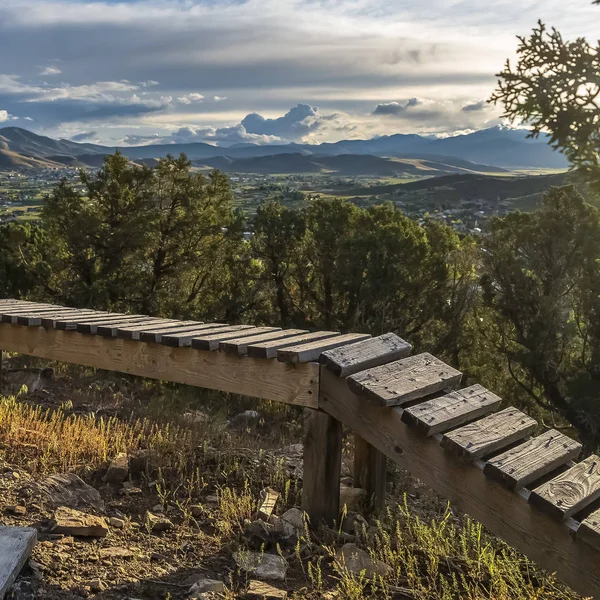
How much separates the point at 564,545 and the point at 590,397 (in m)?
11.2

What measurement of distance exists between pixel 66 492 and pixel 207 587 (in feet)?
5.10

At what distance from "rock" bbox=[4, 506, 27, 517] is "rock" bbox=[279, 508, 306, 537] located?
1.61 metres

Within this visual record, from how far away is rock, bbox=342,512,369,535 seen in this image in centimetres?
437

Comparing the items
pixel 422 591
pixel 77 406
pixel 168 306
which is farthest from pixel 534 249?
pixel 422 591

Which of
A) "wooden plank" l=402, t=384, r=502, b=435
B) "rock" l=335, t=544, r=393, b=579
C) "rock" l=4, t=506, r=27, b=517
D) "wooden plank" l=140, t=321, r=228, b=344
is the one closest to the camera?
"wooden plank" l=402, t=384, r=502, b=435

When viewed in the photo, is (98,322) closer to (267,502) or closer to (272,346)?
(272,346)

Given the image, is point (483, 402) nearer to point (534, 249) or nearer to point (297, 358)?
point (297, 358)

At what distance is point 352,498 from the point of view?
15.4ft

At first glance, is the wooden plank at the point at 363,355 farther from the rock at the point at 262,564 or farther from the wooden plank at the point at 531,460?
the rock at the point at 262,564

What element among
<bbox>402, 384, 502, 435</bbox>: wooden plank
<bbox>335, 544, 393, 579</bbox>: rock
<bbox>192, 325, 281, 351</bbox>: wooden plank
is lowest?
<bbox>335, 544, 393, 579</bbox>: rock

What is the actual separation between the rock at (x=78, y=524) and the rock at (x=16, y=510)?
222 mm

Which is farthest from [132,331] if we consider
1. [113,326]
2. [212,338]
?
[212,338]

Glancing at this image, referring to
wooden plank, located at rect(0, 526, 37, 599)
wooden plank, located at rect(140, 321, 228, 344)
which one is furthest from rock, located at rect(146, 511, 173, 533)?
wooden plank, located at rect(140, 321, 228, 344)

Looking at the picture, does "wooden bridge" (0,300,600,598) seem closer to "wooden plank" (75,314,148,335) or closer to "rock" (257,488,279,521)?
"wooden plank" (75,314,148,335)
